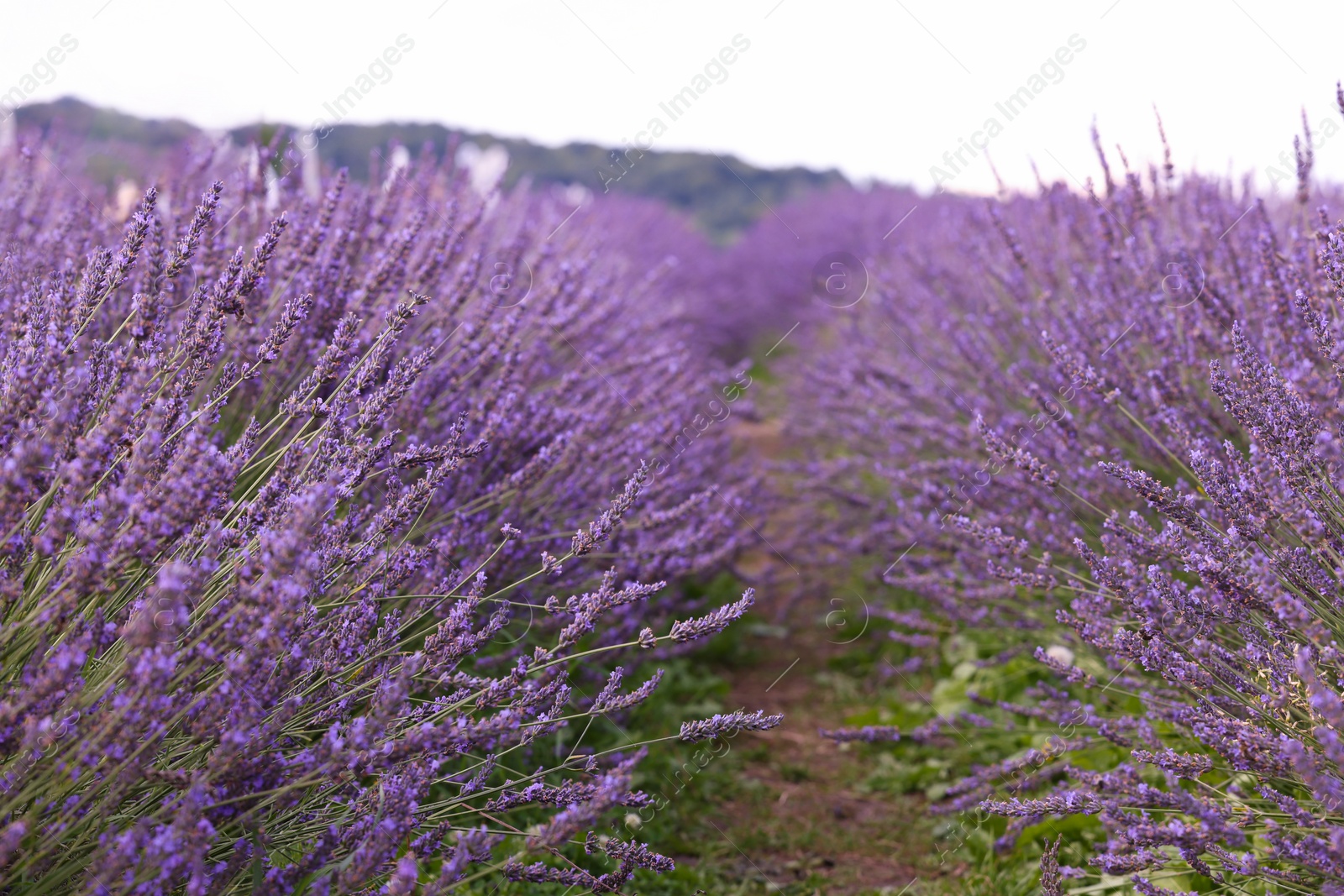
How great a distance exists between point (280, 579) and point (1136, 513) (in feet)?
4.78

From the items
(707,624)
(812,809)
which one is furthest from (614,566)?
(812,809)

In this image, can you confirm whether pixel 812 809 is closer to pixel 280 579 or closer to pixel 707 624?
pixel 707 624

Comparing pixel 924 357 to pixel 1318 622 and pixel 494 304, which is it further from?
pixel 1318 622

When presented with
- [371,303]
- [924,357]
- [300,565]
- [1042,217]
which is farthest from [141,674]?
[1042,217]

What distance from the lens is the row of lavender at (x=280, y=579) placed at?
1124mm

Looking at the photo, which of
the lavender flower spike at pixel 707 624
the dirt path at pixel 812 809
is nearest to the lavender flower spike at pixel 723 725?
the lavender flower spike at pixel 707 624

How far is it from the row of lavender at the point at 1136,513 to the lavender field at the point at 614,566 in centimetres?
2

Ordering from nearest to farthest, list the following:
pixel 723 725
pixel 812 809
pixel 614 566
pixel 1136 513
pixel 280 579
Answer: pixel 280 579
pixel 723 725
pixel 1136 513
pixel 614 566
pixel 812 809

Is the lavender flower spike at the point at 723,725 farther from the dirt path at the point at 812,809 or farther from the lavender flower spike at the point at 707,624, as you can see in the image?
the dirt path at the point at 812,809

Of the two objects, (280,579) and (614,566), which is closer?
(280,579)

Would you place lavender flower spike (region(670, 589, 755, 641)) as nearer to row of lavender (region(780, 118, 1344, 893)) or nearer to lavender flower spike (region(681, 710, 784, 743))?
lavender flower spike (region(681, 710, 784, 743))

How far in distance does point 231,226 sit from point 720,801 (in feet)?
7.62

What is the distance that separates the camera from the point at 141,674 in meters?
1.05

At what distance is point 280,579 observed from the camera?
1182 millimetres
